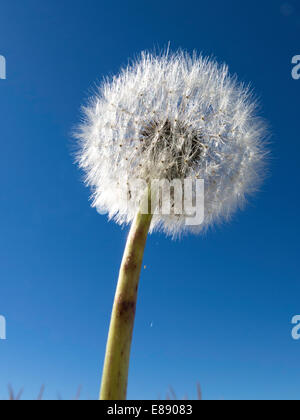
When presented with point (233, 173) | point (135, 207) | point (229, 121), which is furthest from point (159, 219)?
point (229, 121)

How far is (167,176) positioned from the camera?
6383 millimetres

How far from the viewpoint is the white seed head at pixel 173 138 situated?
6453 mm

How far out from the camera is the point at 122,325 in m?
4.58

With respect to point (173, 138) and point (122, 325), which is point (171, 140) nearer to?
point (173, 138)

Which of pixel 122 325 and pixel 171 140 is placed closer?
pixel 122 325

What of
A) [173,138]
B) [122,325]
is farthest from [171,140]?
[122,325]

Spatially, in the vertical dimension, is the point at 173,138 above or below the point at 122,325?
above

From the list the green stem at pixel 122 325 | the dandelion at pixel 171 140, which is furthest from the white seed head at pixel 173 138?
the green stem at pixel 122 325

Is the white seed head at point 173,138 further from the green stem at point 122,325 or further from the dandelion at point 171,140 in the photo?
the green stem at point 122,325

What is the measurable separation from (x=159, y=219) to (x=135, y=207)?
61 centimetres

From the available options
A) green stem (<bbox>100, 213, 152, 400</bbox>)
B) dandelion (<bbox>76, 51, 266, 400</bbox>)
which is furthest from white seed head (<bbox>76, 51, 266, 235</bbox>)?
green stem (<bbox>100, 213, 152, 400</bbox>)

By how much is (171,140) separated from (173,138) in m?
0.09
